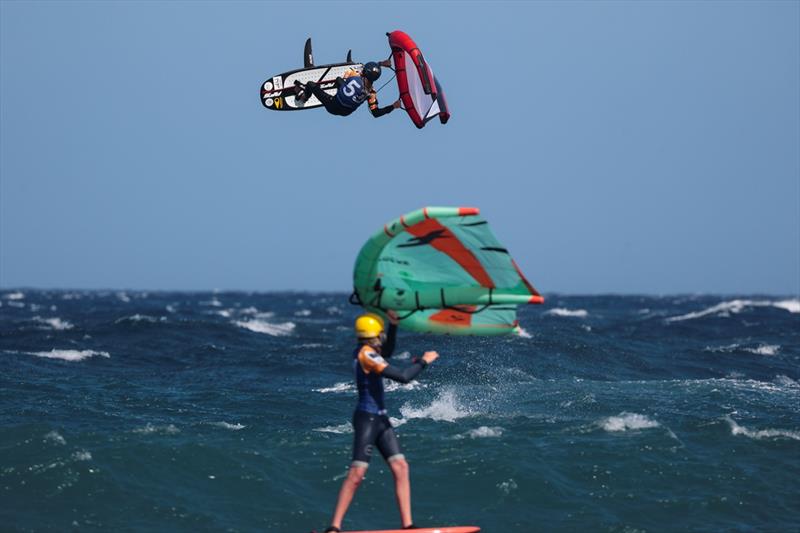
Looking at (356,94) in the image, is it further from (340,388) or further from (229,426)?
(340,388)

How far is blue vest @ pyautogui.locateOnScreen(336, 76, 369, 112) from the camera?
18.7 meters

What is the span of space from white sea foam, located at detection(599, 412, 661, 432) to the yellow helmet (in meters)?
8.21

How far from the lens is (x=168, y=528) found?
42.7 feet

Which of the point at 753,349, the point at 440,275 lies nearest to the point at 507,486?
the point at 440,275

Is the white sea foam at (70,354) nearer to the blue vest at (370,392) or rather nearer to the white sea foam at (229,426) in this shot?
the white sea foam at (229,426)

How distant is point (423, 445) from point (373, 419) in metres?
6.17

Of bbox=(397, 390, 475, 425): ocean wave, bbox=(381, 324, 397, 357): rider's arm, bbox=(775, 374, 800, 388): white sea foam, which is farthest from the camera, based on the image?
bbox=(775, 374, 800, 388): white sea foam

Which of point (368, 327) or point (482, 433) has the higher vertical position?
point (368, 327)

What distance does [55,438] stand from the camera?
1639 centimetres

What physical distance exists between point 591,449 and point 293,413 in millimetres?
6536

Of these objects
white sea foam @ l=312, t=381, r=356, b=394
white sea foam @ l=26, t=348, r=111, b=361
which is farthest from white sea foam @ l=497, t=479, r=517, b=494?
white sea foam @ l=26, t=348, r=111, b=361

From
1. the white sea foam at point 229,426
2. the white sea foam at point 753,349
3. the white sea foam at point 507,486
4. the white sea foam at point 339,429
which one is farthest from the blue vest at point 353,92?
the white sea foam at point 753,349

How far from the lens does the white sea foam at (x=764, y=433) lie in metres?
17.7

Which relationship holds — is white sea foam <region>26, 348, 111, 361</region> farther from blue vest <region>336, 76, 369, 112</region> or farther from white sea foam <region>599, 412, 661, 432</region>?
white sea foam <region>599, 412, 661, 432</region>
